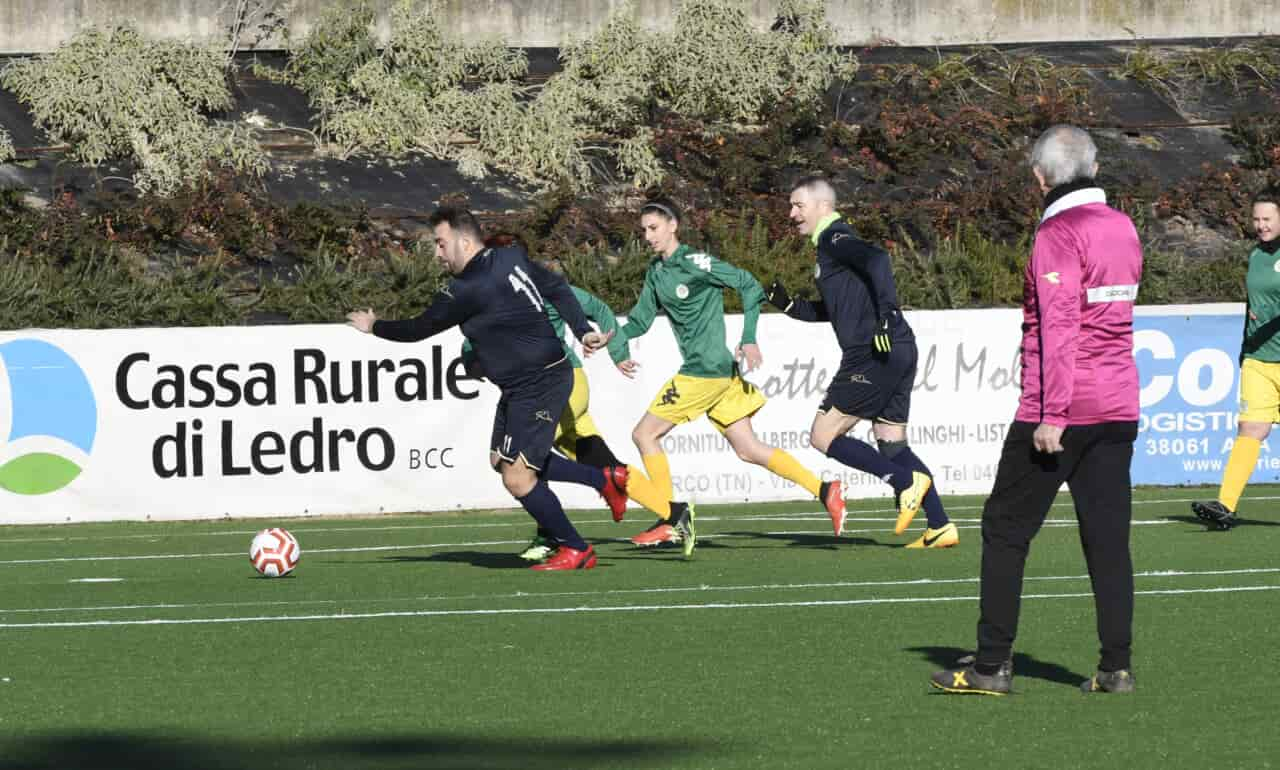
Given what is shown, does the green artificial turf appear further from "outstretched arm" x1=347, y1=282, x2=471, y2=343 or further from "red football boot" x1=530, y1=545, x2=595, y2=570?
"outstretched arm" x1=347, y1=282, x2=471, y2=343

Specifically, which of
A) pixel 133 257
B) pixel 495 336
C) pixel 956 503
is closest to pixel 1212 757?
pixel 495 336

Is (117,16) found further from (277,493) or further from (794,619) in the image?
(794,619)

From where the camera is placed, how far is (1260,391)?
1407 cm

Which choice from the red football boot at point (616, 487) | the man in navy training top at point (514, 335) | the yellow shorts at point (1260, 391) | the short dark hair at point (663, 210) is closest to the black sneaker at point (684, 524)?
the red football boot at point (616, 487)

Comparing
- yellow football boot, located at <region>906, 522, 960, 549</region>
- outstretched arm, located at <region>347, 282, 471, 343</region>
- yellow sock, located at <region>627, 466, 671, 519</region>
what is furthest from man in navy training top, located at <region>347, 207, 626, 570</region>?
yellow football boot, located at <region>906, 522, 960, 549</region>

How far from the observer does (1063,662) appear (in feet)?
25.2

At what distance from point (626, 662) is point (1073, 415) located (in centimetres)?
204

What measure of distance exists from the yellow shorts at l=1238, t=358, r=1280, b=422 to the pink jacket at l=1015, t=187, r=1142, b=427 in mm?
7587

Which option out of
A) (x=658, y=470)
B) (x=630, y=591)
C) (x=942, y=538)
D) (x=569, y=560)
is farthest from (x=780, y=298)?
(x=630, y=591)

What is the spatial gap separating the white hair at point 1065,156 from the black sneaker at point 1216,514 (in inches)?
297

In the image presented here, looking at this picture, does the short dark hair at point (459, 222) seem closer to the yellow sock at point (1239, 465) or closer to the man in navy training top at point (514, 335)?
the man in navy training top at point (514, 335)

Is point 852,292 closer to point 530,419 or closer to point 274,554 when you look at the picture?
point 530,419

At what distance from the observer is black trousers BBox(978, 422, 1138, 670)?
22.5 ft

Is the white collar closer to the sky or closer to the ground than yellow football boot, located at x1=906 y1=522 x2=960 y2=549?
closer to the sky
